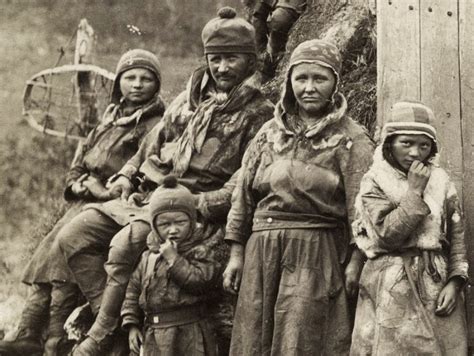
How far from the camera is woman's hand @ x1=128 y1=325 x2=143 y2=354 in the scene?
8352mm

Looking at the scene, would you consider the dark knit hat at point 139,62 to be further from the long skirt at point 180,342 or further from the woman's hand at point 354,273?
the woman's hand at point 354,273

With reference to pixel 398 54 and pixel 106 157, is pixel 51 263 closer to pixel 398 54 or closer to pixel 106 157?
pixel 106 157

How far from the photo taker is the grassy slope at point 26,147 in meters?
13.5

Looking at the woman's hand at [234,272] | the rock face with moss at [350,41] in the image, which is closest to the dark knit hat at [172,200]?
the woman's hand at [234,272]

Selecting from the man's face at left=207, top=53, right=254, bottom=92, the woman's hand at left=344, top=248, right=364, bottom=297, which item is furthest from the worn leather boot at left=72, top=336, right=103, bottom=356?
the woman's hand at left=344, top=248, right=364, bottom=297

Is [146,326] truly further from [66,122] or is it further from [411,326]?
[66,122]

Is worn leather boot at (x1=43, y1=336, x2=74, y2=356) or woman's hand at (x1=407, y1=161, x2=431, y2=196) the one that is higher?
woman's hand at (x1=407, y1=161, x2=431, y2=196)

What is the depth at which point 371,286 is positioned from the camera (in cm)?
704

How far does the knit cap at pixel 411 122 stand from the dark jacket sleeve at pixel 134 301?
7.09 feet

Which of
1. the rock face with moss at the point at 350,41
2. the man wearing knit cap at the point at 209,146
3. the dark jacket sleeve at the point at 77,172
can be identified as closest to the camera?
the man wearing knit cap at the point at 209,146

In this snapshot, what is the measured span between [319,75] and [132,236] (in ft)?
6.44

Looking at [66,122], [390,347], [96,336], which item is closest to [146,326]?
[96,336]

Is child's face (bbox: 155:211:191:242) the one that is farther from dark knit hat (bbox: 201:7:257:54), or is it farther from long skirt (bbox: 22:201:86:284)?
long skirt (bbox: 22:201:86:284)

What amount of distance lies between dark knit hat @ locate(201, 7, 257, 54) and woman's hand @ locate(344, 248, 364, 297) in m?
1.93
